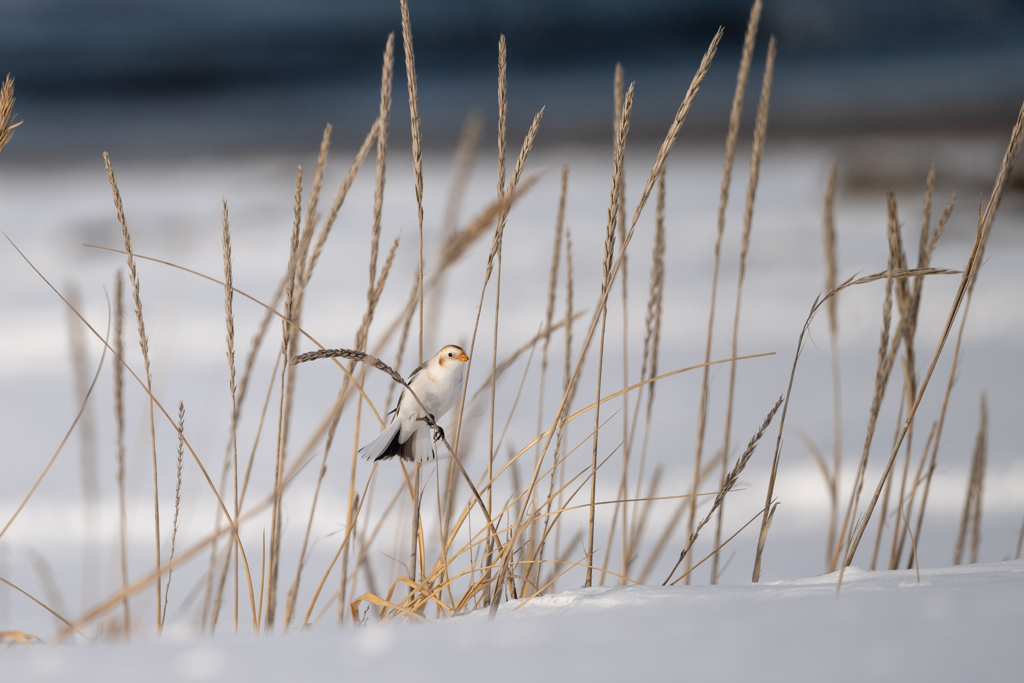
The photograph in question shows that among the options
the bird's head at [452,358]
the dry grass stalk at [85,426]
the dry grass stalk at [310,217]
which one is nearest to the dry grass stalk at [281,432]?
the dry grass stalk at [310,217]

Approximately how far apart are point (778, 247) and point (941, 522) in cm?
95

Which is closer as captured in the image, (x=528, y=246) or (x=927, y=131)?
(x=528, y=246)

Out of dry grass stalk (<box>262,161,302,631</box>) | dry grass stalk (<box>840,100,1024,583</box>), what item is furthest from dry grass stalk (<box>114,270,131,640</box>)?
dry grass stalk (<box>840,100,1024,583</box>)

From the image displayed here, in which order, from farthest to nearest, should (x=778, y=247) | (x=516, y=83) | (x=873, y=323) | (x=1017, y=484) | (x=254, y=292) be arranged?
1. (x=516, y=83)
2. (x=778, y=247)
3. (x=254, y=292)
4. (x=873, y=323)
5. (x=1017, y=484)

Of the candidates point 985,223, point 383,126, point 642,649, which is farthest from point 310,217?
point 985,223

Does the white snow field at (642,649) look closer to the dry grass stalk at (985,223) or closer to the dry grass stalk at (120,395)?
the dry grass stalk at (985,223)

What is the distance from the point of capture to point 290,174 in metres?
2.27

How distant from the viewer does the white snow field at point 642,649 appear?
9.5 inches

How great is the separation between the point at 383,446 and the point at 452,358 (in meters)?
0.06

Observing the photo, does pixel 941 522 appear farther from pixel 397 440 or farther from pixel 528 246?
pixel 528 246

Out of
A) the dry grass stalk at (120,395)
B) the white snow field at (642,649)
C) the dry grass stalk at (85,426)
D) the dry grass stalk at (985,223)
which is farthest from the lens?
the dry grass stalk at (85,426)

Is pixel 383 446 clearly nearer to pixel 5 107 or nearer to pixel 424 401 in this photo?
pixel 424 401

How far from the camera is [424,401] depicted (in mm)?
306

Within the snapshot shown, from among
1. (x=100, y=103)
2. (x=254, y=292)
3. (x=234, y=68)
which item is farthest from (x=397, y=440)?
(x=100, y=103)
